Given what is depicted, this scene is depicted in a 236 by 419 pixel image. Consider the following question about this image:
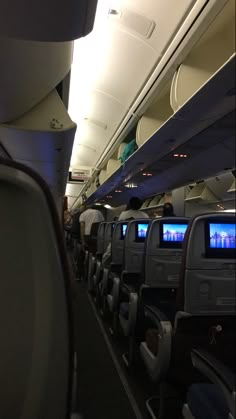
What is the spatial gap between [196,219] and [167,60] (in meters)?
2.09

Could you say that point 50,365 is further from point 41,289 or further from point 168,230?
point 168,230

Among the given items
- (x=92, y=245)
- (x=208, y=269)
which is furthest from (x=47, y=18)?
(x=92, y=245)

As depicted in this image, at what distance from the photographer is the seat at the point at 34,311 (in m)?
1.11

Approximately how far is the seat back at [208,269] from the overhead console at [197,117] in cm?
102

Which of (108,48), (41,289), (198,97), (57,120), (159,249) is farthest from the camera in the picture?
(57,120)

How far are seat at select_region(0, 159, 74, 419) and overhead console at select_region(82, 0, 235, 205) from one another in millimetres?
1653

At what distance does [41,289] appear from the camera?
3.78ft

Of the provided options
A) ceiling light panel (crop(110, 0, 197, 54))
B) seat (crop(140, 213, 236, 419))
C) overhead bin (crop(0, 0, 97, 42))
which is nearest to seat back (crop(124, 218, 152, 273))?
ceiling light panel (crop(110, 0, 197, 54))

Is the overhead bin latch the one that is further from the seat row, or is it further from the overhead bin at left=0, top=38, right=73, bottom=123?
the seat row

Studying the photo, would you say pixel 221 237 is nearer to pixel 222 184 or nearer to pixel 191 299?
pixel 191 299

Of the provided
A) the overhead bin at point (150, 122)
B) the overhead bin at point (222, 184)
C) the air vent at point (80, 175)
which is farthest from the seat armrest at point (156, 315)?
the air vent at point (80, 175)

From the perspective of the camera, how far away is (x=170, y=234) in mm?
3463

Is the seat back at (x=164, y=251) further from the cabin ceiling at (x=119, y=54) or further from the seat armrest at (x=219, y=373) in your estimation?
the cabin ceiling at (x=119, y=54)

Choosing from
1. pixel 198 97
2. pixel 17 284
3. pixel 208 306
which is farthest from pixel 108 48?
pixel 17 284
